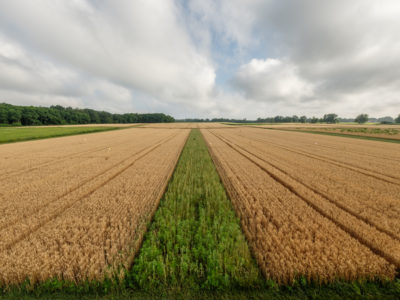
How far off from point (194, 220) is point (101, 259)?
2.46 metres

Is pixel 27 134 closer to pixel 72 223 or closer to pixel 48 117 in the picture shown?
pixel 72 223

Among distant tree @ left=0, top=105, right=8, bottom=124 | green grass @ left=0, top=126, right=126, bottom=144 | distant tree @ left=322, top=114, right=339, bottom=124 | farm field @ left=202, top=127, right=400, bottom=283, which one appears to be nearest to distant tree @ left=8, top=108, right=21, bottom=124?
distant tree @ left=0, top=105, right=8, bottom=124

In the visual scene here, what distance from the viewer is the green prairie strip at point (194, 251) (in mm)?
2973

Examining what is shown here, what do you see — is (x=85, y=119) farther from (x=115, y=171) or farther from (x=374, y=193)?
(x=374, y=193)

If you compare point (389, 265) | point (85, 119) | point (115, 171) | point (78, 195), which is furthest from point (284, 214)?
point (85, 119)

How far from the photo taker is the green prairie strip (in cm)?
297

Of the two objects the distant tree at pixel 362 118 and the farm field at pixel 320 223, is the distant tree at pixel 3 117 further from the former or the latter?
the distant tree at pixel 362 118

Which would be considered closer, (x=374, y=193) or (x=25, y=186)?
(x=374, y=193)

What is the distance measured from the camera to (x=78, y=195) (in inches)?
253

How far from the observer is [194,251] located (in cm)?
355

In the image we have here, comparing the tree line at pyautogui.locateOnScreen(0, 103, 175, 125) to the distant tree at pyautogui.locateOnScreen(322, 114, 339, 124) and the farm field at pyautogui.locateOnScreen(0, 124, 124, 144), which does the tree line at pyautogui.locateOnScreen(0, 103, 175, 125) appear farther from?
the distant tree at pyautogui.locateOnScreen(322, 114, 339, 124)

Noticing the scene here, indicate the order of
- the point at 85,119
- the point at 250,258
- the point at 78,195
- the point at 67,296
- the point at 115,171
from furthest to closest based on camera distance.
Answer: the point at 85,119 < the point at 115,171 < the point at 78,195 < the point at 250,258 < the point at 67,296

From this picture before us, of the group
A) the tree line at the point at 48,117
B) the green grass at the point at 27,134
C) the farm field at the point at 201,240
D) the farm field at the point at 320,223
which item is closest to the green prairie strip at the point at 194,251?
the farm field at the point at 201,240

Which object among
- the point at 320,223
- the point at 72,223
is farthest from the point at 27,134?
the point at 320,223
